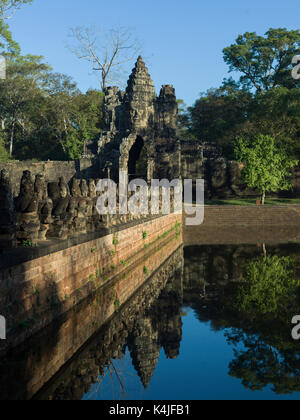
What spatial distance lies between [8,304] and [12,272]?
51 centimetres

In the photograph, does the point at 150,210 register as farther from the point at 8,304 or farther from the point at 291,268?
the point at 8,304

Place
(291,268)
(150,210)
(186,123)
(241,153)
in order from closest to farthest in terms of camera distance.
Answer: (291,268) < (150,210) < (241,153) < (186,123)

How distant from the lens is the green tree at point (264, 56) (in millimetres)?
52062

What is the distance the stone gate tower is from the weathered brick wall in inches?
1148

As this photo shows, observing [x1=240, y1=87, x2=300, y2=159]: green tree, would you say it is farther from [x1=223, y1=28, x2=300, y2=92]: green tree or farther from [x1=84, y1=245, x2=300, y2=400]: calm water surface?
[x1=84, y1=245, x2=300, y2=400]: calm water surface

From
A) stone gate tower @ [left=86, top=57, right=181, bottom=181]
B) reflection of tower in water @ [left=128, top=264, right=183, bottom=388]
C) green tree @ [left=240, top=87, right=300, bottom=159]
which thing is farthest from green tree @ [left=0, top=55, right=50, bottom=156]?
reflection of tower in water @ [left=128, top=264, right=183, bottom=388]

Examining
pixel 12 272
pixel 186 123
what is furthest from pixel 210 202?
pixel 12 272

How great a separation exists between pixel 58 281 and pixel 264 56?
4927 centimetres

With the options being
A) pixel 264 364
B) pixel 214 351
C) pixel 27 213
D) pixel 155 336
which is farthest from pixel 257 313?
pixel 27 213

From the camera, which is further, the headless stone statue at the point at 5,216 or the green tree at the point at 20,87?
the green tree at the point at 20,87

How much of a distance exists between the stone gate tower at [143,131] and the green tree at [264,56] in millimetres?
11165

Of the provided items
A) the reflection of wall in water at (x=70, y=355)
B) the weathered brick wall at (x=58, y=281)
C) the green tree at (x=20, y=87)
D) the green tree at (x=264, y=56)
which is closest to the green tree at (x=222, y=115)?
the green tree at (x=264, y=56)

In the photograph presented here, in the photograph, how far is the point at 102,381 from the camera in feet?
24.1

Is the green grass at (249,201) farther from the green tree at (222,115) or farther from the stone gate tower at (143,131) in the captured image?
the green tree at (222,115)
